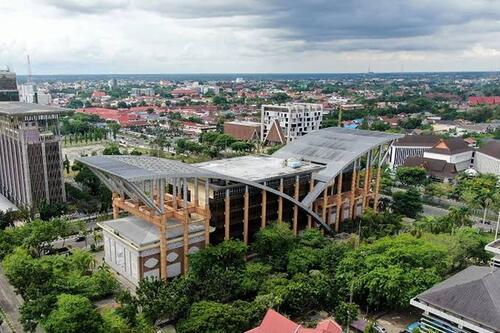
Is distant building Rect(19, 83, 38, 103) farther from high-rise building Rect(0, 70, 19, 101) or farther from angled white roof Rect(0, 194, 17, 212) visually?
angled white roof Rect(0, 194, 17, 212)

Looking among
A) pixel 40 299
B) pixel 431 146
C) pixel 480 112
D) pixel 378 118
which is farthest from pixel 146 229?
pixel 480 112

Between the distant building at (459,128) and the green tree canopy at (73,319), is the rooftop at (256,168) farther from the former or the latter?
the distant building at (459,128)

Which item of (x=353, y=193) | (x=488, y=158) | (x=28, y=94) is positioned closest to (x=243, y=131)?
(x=488, y=158)

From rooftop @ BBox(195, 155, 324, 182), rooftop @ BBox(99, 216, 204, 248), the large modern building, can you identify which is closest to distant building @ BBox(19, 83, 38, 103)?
rooftop @ BBox(195, 155, 324, 182)

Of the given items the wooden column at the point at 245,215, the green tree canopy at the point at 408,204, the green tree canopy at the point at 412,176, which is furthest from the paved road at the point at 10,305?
the green tree canopy at the point at 412,176

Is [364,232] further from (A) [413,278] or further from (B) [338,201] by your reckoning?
(A) [413,278]

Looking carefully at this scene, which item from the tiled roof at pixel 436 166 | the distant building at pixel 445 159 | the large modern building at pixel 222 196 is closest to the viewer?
the large modern building at pixel 222 196
